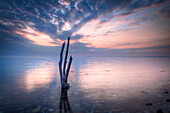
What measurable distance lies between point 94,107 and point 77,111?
104 cm

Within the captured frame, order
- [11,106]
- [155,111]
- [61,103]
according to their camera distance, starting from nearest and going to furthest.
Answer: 1. [155,111]
2. [11,106]
3. [61,103]

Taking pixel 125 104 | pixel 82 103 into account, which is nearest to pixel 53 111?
pixel 82 103

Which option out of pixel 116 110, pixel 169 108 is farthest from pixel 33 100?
pixel 169 108

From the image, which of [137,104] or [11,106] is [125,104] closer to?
[137,104]

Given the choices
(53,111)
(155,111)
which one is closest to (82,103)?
(53,111)

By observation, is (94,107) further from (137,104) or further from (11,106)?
(11,106)

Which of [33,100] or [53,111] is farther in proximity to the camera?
[33,100]

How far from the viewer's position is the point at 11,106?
5328 mm

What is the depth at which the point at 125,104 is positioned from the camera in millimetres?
5652

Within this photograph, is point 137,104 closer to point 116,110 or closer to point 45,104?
point 116,110

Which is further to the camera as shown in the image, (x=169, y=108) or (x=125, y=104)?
(x=125, y=104)

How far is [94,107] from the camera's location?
5352mm

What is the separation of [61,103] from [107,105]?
113 inches

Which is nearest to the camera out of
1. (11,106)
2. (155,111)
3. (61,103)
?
(155,111)
